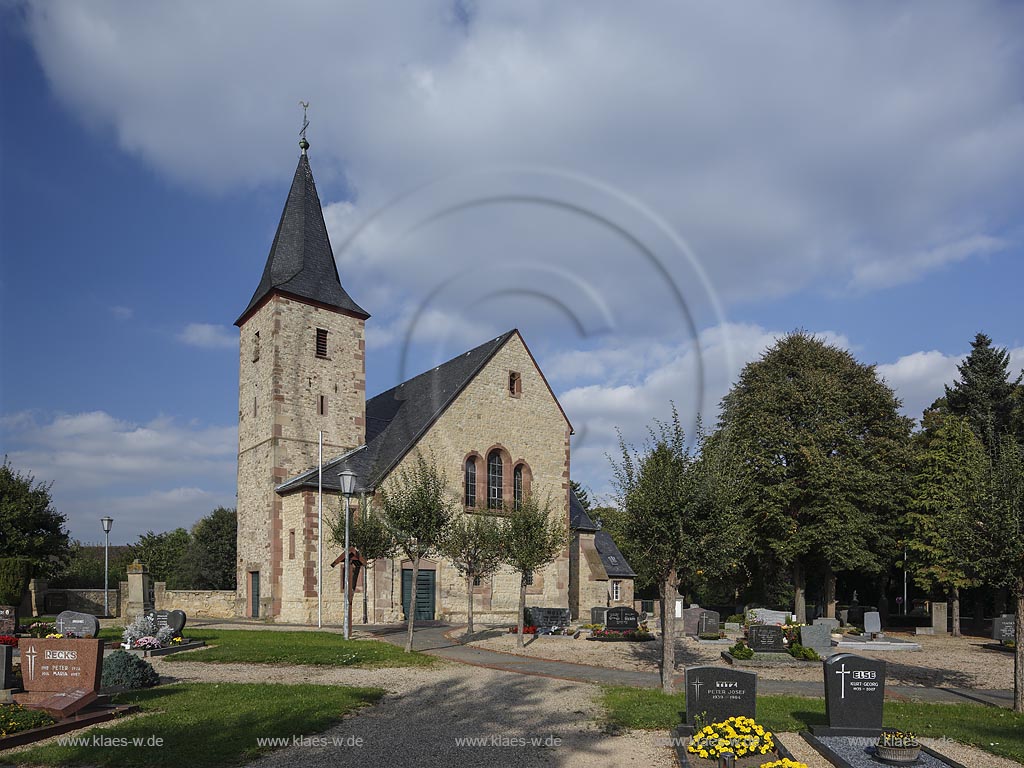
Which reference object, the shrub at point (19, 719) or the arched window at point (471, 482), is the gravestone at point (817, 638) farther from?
the shrub at point (19, 719)

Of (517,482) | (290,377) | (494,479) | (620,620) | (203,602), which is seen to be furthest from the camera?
(517,482)

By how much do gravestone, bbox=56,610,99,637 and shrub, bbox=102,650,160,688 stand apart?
4734 mm

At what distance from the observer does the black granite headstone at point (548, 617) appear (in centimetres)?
3033

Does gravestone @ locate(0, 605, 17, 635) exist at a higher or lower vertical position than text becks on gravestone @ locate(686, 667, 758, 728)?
lower

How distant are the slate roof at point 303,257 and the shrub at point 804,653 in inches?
1079

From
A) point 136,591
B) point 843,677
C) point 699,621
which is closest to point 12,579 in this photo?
point 136,591

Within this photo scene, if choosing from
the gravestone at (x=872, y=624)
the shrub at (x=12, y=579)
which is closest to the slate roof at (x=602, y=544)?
the gravestone at (x=872, y=624)

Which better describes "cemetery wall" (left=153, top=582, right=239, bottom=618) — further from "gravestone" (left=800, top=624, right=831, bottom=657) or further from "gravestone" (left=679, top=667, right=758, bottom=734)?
"gravestone" (left=679, top=667, right=758, bottom=734)

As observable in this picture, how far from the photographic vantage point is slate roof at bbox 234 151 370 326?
4019 cm

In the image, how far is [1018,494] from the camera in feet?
51.8

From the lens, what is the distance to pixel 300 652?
21.4 meters

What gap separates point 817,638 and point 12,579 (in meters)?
33.2

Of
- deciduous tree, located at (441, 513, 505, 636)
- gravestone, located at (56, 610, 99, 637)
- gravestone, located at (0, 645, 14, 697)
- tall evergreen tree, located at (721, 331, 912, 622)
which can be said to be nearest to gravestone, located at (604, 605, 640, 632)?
deciduous tree, located at (441, 513, 505, 636)

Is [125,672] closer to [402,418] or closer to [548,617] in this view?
[548,617]
